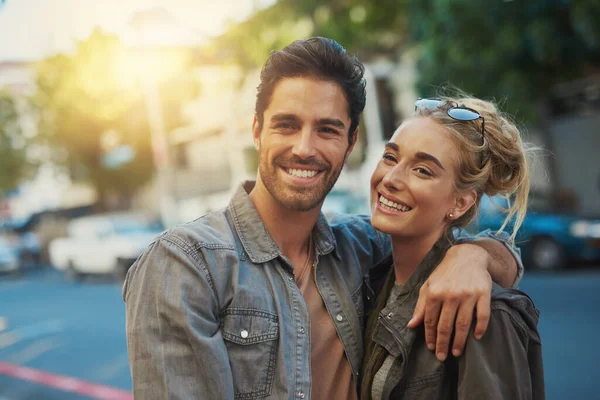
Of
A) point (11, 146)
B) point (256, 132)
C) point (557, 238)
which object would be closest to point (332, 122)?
point (256, 132)

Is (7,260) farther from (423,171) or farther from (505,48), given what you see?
(423,171)

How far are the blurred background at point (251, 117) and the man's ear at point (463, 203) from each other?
0.11m

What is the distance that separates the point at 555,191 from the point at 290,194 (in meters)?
12.1

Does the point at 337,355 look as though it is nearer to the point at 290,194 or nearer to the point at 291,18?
the point at 290,194

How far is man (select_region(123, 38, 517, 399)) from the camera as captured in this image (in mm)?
1914

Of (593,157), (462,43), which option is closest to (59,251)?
(462,43)

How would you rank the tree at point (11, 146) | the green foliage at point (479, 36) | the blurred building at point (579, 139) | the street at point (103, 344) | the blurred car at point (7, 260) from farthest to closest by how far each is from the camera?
the tree at point (11, 146)
the blurred car at point (7, 260)
the blurred building at point (579, 139)
the green foliage at point (479, 36)
the street at point (103, 344)

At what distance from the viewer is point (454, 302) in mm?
2074

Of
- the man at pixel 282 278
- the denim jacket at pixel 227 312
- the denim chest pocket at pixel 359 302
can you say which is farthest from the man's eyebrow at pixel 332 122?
the denim chest pocket at pixel 359 302

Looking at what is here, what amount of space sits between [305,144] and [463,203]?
2.06 ft

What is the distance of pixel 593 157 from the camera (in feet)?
53.0

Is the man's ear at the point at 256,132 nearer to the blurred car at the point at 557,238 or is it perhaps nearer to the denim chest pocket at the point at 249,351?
the denim chest pocket at the point at 249,351

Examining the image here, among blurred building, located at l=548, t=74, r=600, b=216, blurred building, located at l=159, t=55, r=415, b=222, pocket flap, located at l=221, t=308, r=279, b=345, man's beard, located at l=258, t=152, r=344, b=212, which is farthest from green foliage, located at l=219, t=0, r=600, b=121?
pocket flap, located at l=221, t=308, r=279, b=345

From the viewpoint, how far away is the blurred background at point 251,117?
845 cm
